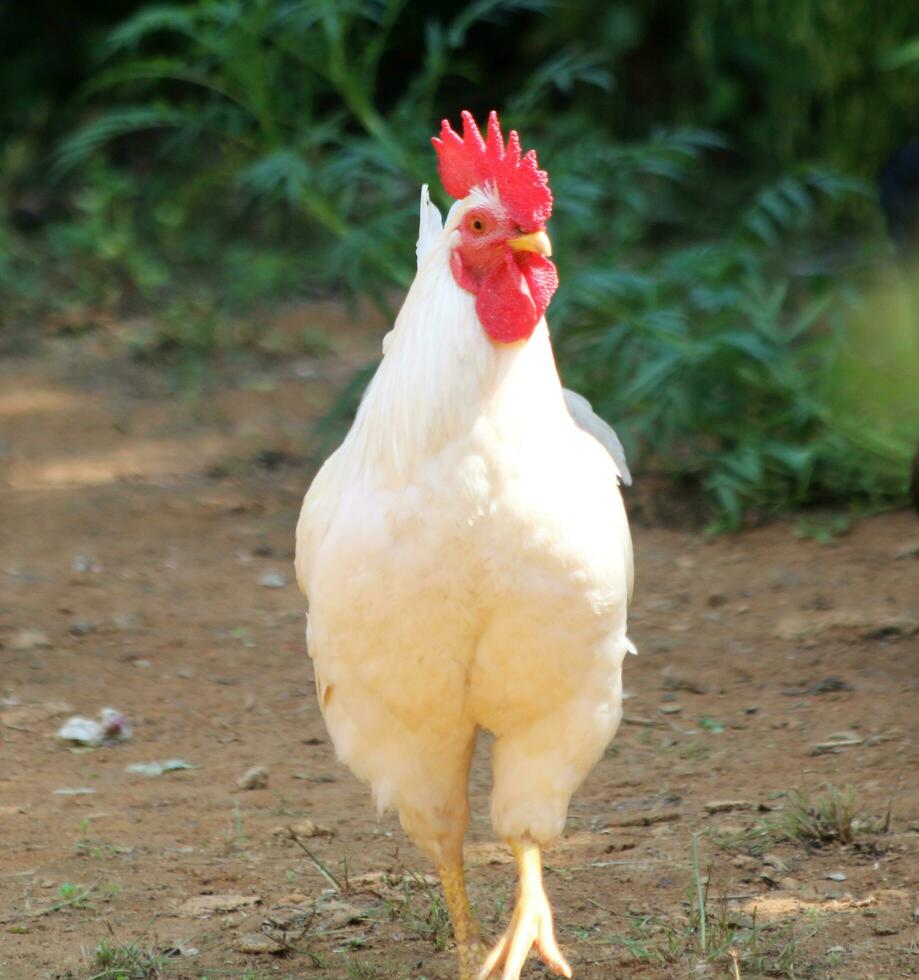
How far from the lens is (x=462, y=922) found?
3.30 metres

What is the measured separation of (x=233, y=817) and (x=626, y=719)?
132 centimetres

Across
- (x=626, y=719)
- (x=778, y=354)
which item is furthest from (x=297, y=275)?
(x=626, y=719)

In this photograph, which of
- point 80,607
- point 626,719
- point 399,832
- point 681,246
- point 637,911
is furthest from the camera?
point 681,246

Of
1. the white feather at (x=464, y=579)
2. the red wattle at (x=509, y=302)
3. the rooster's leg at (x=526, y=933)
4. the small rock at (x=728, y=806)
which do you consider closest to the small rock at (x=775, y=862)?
the small rock at (x=728, y=806)

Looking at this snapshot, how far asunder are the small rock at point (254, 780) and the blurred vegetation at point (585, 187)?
7.80ft

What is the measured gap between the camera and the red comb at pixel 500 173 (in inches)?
118

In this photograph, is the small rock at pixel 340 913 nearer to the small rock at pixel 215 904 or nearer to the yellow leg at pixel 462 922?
the small rock at pixel 215 904

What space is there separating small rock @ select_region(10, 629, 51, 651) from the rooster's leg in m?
2.60

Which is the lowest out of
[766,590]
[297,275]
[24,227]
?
[766,590]

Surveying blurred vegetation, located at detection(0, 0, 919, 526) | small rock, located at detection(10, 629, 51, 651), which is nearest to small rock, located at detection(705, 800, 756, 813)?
blurred vegetation, located at detection(0, 0, 919, 526)

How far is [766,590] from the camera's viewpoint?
5715mm

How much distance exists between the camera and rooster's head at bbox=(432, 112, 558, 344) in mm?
2959

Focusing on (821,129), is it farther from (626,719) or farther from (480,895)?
(480,895)

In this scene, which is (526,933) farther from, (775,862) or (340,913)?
(775,862)
